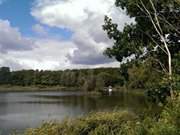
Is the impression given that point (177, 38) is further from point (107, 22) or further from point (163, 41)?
point (107, 22)

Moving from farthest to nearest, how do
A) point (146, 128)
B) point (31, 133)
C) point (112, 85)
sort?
point (112, 85) < point (31, 133) < point (146, 128)

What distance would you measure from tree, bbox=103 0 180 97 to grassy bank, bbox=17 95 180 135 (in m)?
3.95

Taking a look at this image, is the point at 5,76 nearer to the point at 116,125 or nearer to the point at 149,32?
the point at 149,32

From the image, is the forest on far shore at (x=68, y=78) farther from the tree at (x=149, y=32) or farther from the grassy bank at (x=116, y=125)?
the grassy bank at (x=116, y=125)

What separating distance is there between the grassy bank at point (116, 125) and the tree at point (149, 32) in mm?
3949

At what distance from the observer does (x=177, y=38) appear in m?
17.3

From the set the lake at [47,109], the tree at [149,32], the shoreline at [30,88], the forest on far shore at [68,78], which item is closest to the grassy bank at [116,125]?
the lake at [47,109]

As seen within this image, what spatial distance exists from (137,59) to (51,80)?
14041 cm

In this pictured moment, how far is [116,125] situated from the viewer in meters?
11.8

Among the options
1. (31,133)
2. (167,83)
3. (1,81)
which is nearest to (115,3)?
(167,83)

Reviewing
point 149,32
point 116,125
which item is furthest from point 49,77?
point 116,125

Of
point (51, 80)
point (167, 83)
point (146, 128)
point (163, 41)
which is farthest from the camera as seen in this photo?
point (51, 80)

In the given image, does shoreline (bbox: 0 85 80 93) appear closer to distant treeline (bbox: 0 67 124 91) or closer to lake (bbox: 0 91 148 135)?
distant treeline (bbox: 0 67 124 91)

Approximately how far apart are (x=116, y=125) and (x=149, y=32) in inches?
273
